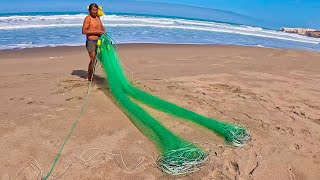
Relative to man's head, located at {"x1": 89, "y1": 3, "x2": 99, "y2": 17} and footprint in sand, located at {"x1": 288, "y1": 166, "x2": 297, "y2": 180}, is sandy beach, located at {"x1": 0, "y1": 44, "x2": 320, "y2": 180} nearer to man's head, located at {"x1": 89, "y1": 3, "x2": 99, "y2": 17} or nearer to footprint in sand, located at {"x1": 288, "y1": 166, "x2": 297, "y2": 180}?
footprint in sand, located at {"x1": 288, "y1": 166, "x2": 297, "y2": 180}

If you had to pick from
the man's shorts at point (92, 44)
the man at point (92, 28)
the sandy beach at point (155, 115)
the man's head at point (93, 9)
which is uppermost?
the man's head at point (93, 9)

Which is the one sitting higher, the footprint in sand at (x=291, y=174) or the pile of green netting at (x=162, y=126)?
the pile of green netting at (x=162, y=126)

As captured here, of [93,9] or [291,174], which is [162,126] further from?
[93,9]

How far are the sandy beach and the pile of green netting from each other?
0.35 feet

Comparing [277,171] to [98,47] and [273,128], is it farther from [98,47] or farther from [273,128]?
[98,47]

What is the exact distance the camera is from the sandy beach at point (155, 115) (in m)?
3.61

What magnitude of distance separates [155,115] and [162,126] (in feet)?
2.39

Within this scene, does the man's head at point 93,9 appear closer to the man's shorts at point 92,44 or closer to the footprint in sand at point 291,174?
the man's shorts at point 92,44

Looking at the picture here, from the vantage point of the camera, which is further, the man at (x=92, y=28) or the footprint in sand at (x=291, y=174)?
the man at (x=92, y=28)

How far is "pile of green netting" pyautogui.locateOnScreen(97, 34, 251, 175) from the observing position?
11.7ft

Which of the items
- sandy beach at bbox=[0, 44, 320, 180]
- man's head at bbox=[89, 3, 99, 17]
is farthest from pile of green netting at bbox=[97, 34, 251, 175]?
man's head at bbox=[89, 3, 99, 17]

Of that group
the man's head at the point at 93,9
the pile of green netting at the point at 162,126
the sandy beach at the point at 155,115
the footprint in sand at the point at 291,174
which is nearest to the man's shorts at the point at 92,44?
the pile of green netting at the point at 162,126

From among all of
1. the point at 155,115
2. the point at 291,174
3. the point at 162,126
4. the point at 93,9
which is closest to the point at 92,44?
the point at 93,9

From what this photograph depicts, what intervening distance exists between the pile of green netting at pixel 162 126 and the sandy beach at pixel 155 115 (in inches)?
4.2
